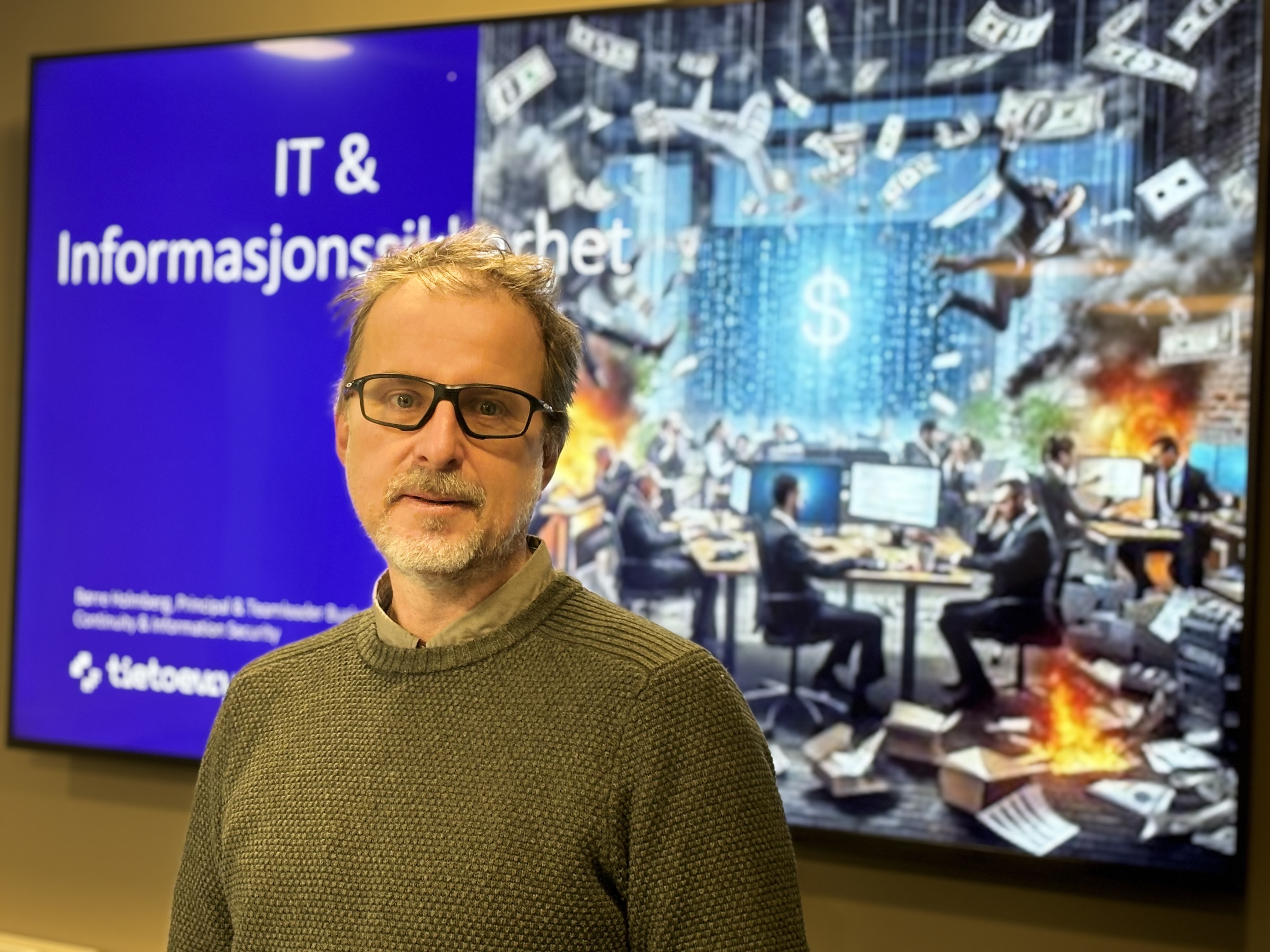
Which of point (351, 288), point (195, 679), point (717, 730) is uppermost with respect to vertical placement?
point (351, 288)

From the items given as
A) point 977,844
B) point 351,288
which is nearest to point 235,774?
point 351,288

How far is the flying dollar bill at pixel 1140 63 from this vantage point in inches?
86.3

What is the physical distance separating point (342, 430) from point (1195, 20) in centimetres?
154

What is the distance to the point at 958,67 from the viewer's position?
2322mm

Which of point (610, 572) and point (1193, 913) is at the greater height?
point (610, 572)

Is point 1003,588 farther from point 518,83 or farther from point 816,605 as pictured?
point 518,83

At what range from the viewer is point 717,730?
1239 millimetres

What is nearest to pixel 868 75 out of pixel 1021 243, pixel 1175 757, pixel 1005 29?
pixel 1005 29

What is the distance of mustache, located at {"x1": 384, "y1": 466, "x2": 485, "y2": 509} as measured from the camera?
51.4 inches

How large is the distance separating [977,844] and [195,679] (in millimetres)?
1597

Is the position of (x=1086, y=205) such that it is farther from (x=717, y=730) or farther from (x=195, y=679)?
(x=195, y=679)

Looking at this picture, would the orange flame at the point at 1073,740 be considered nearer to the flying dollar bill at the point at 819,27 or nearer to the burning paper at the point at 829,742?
the burning paper at the point at 829,742

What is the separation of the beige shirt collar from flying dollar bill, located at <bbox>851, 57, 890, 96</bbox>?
1317mm

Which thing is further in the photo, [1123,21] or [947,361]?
[947,361]
